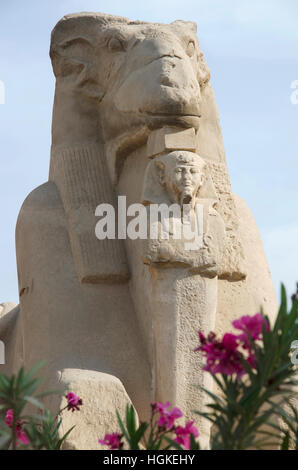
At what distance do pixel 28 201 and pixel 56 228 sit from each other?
0.90 feet

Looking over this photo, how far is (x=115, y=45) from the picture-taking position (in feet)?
18.3

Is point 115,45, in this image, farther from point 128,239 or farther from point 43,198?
point 128,239

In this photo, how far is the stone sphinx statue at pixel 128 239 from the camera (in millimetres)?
4949

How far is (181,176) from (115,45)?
1000mm

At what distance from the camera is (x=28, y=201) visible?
226 inches

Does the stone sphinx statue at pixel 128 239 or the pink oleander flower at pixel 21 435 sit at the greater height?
the stone sphinx statue at pixel 128 239

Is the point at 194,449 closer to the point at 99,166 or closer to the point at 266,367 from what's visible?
A: the point at 266,367

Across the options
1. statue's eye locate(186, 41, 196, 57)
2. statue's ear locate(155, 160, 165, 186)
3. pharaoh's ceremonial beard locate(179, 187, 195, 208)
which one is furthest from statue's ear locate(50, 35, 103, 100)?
pharaoh's ceremonial beard locate(179, 187, 195, 208)

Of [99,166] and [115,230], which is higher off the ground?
[99,166]

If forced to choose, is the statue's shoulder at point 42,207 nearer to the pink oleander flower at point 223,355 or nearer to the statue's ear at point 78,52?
the statue's ear at point 78,52

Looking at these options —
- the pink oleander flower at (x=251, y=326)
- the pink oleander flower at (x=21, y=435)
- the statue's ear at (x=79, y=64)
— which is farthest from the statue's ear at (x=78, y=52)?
the pink oleander flower at (x=251, y=326)

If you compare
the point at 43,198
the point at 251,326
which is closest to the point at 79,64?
the point at 43,198

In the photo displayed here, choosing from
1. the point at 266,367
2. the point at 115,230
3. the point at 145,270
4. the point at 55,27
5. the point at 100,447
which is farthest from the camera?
the point at 55,27

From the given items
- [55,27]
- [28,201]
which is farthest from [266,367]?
[55,27]
